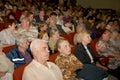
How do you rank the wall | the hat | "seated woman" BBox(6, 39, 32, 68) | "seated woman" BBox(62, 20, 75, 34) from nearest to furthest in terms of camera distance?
the hat < "seated woman" BBox(6, 39, 32, 68) < "seated woman" BBox(62, 20, 75, 34) < the wall

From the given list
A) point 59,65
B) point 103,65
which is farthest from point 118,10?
point 59,65

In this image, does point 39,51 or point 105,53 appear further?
point 105,53

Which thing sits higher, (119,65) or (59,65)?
(59,65)

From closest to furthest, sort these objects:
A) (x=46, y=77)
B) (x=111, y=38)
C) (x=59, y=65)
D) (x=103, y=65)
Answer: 1. (x=46, y=77)
2. (x=59, y=65)
3. (x=103, y=65)
4. (x=111, y=38)

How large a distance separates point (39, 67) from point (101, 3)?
10370 millimetres

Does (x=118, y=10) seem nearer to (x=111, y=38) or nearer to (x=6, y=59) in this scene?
(x=111, y=38)

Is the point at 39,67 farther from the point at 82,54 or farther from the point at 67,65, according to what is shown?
the point at 82,54

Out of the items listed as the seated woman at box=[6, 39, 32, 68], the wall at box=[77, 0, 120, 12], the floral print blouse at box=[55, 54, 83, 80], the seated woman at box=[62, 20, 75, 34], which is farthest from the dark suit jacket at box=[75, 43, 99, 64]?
the wall at box=[77, 0, 120, 12]

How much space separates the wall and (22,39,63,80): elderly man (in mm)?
10140

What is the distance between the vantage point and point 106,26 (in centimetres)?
704

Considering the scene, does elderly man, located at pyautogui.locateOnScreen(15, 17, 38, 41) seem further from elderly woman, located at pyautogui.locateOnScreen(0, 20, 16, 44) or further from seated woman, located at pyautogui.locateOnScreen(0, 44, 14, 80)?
seated woman, located at pyautogui.locateOnScreen(0, 44, 14, 80)

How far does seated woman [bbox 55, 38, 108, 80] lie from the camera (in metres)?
3.31

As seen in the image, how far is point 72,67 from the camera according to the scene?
11.2 feet

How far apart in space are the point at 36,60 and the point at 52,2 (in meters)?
9.58
